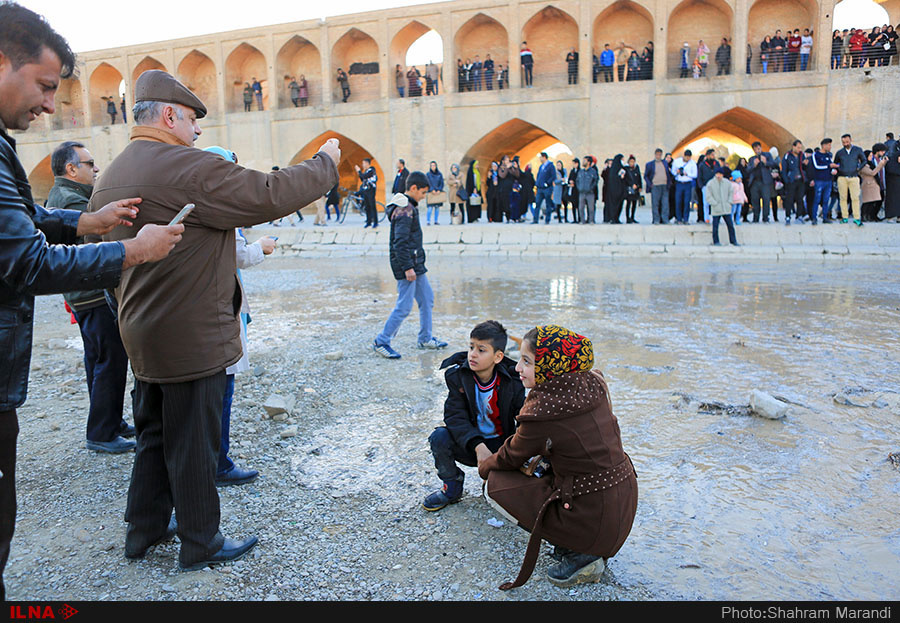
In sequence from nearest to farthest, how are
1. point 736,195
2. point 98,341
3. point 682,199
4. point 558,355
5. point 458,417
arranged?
point 558,355 < point 458,417 < point 98,341 < point 736,195 < point 682,199

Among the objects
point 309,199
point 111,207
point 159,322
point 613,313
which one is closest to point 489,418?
point 309,199

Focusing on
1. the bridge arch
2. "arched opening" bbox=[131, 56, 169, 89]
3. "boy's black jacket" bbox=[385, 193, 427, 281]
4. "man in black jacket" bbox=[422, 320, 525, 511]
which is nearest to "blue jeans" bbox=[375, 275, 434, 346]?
"boy's black jacket" bbox=[385, 193, 427, 281]

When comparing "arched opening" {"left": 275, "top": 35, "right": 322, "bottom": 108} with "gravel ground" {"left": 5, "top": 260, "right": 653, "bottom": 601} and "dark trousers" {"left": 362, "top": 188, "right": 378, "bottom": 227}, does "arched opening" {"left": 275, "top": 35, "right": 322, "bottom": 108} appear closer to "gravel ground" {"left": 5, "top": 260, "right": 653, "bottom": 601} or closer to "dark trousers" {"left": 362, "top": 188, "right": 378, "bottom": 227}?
"dark trousers" {"left": 362, "top": 188, "right": 378, "bottom": 227}

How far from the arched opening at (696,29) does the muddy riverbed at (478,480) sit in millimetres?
20146

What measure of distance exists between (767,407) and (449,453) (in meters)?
2.23

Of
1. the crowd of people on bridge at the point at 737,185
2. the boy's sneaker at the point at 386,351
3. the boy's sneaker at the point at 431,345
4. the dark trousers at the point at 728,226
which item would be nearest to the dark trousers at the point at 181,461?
the boy's sneaker at the point at 386,351

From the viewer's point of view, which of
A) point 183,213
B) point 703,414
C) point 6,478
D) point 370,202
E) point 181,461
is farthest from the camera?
point 370,202

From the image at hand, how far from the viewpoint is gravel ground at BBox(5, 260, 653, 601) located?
2.30m

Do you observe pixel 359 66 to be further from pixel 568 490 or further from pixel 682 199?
pixel 568 490

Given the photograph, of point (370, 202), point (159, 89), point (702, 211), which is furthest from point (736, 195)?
point (159, 89)

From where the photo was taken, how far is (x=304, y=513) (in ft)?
9.41

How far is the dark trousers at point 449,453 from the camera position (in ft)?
9.27

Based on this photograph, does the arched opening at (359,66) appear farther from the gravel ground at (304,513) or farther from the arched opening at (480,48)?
the gravel ground at (304,513)

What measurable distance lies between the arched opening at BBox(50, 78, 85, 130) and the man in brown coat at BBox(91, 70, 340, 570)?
3649cm
